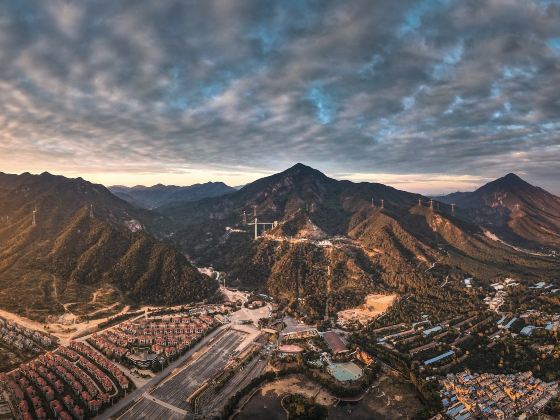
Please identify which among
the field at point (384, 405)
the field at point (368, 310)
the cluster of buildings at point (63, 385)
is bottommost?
the field at point (384, 405)

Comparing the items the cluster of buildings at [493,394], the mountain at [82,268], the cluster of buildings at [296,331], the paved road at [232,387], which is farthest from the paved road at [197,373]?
the cluster of buildings at [493,394]

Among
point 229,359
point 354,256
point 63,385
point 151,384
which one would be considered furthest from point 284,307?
point 63,385

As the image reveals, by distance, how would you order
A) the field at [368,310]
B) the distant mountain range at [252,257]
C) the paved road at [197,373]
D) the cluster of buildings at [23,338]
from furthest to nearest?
the distant mountain range at [252,257], the field at [368,310], the cluster of buildings at [23,338], the paved road at [197,373]

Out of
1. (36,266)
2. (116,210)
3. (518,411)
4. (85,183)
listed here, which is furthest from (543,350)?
(85,183)

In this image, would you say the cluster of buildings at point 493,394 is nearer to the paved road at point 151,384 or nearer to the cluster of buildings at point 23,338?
the paved road at point 151,384

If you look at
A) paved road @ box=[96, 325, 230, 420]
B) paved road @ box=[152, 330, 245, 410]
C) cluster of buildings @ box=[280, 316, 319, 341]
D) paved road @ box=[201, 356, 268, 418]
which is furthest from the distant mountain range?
paved road @ box=[201, 356, 268, 418]

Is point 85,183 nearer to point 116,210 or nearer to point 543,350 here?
point 116,210

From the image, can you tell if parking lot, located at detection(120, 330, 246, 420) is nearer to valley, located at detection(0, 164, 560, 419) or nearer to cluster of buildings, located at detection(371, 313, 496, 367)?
valley, located at detection(0, 164, 560, 419)
